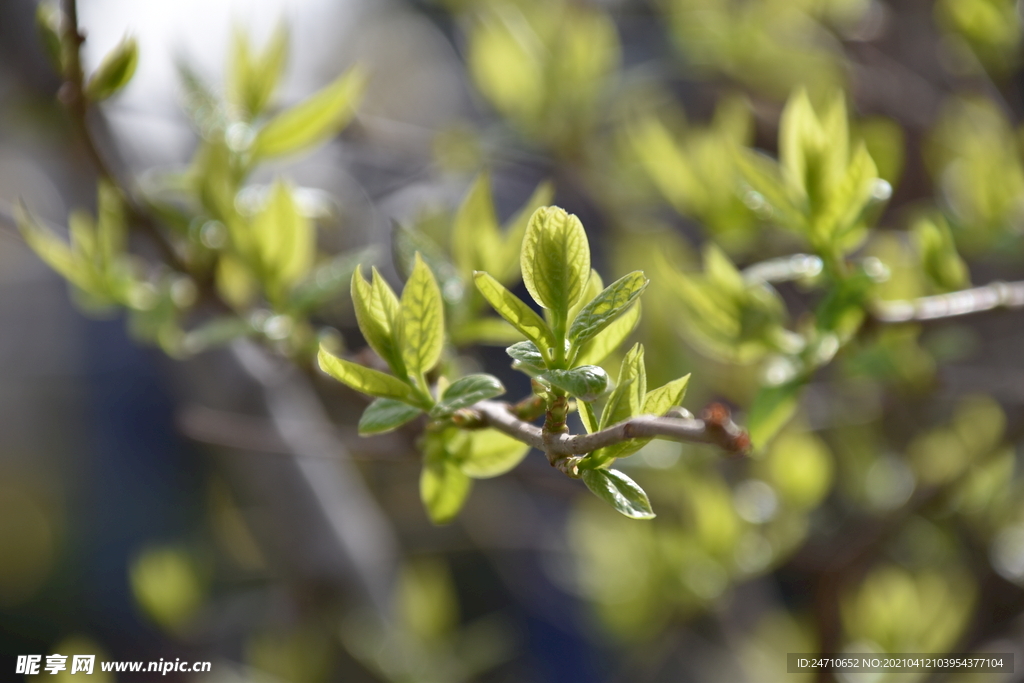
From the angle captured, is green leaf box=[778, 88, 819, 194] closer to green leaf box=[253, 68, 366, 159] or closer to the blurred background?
the blurred background

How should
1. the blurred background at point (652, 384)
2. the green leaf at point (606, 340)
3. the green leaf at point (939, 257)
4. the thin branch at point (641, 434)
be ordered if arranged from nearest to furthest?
the thin branch at point (641, 434) < the green leaf at point (606, 340) < the green leaf at point (939, 257) < the blurred background at point (652, 384)

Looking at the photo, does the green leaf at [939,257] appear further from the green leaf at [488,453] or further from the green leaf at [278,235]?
the green leaf at [278,235]

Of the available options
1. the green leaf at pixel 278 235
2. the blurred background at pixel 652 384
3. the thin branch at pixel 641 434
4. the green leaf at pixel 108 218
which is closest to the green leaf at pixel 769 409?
the blurred background at pixel 652 384

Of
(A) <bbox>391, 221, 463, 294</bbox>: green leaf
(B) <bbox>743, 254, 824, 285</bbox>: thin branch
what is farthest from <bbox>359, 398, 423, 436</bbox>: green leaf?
(B) <bbox>743, 254, 824, 285</bbox>: thin branch

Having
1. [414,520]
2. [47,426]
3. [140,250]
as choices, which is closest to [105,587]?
[47,426]

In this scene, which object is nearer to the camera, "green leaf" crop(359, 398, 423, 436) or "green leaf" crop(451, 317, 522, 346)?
"green leaf" crop(359, 398, 423, 436)

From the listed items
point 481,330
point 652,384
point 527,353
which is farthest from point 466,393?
point 652,384

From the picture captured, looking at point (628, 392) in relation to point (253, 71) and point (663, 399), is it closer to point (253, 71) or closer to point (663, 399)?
point (663, 399)
